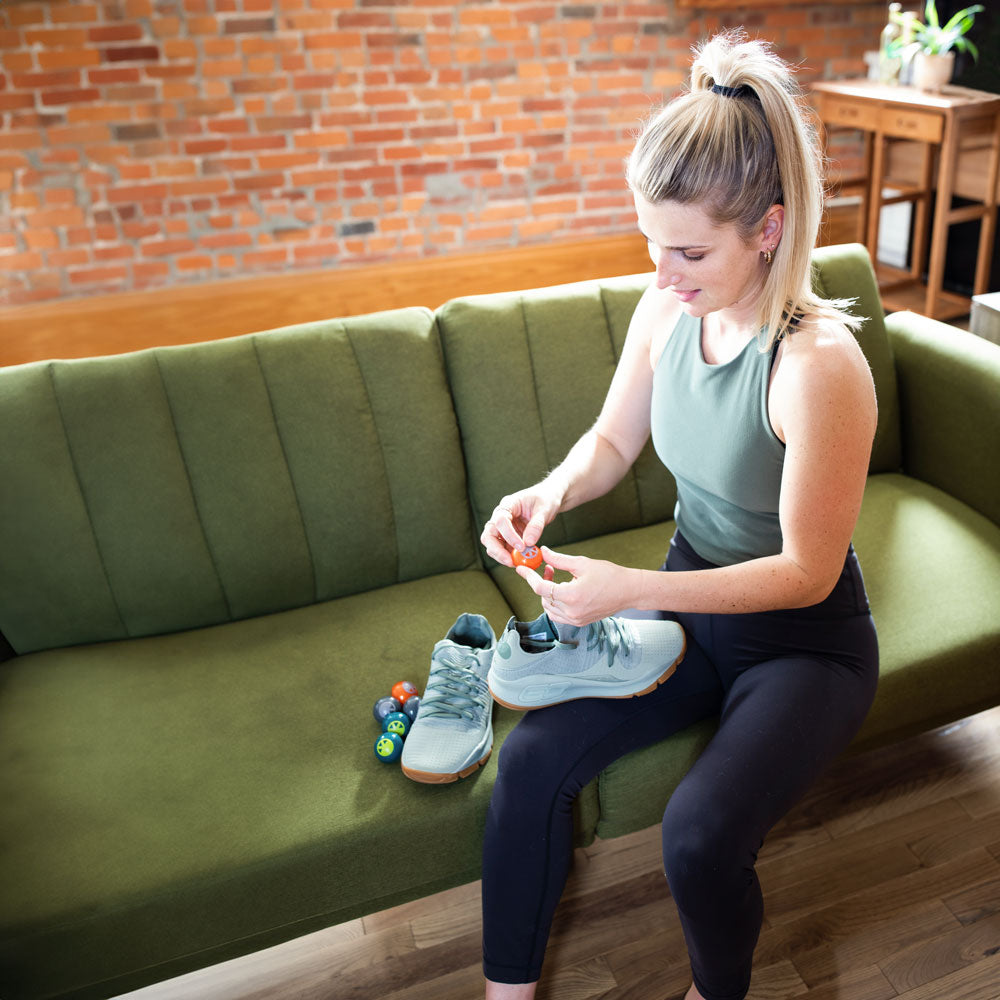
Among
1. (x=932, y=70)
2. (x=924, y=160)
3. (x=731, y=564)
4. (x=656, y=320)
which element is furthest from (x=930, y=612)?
(x=924, y=160)

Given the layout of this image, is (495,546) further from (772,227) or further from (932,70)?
(932,70)

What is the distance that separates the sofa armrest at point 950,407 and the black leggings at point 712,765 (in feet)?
2.16

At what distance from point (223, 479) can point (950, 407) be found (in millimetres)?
Result: 1461

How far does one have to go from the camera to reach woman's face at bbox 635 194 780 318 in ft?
3.95

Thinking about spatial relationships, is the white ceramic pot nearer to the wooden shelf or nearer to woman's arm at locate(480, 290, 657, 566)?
the wooden shelf

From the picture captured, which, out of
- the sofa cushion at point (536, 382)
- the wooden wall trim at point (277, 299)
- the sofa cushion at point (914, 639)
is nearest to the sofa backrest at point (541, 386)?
the sofa cushion at point (536, 382)

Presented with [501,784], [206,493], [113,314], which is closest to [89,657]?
[206,493]

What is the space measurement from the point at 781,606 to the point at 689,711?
0.24 m

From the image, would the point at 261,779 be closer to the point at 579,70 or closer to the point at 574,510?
the point at 574,510

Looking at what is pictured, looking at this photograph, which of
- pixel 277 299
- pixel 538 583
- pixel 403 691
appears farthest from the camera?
pixel 277 299

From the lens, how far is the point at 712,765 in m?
1.24

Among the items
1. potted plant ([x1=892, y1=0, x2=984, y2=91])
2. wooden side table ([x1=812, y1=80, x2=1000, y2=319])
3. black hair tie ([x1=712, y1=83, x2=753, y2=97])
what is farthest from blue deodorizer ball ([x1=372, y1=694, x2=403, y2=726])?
potted plant ([x1=892, y1=0, x2=984, y2=91])

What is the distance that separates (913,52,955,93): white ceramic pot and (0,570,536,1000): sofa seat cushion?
342 cm

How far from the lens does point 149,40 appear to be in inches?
136
